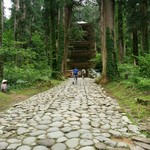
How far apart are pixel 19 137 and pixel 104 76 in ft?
52.5

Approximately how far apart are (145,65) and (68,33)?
1878 centimetres

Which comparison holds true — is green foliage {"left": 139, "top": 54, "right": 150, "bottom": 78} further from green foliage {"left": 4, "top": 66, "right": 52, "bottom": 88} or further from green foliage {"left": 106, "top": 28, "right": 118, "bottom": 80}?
green foliage {"left": 4, "top": 66, "right": 52, "bottom": 88}

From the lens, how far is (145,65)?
51.0 ft

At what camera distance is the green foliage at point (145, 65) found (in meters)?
15.1

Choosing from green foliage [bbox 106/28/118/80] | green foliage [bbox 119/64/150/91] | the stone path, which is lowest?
the stone path

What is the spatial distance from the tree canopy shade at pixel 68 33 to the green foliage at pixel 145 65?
4.08 feet

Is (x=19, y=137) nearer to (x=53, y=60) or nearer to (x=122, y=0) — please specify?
(x=122, y=0)

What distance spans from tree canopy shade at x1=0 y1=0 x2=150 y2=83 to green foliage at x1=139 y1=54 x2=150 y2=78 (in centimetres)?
124

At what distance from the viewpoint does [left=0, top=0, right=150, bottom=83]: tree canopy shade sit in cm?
2089

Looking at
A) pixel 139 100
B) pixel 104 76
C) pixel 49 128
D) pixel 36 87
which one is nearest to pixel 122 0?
pixel 104 76

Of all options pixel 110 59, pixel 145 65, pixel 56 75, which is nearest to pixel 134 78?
pixel 145 65

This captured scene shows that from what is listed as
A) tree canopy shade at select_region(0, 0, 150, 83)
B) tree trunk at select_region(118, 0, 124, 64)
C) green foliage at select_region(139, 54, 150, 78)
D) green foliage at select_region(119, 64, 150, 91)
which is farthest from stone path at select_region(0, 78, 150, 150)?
tree trunk at select_region(118, 0, 124, 64)

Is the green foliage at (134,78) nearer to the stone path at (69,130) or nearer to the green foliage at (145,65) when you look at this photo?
the green foliage at (145,65)

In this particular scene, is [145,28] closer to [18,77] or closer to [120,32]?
[120,32]
